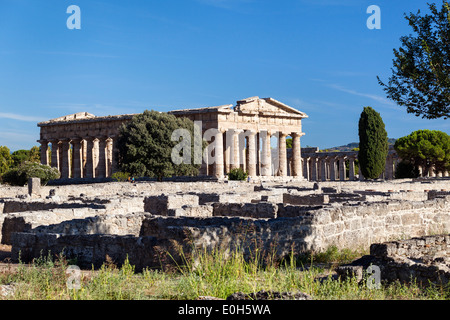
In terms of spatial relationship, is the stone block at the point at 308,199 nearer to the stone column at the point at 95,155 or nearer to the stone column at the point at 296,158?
the stone column at the point at 296,158

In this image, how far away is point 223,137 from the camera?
67.5m

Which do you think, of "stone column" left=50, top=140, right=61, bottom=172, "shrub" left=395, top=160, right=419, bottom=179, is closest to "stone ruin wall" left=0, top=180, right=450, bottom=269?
"shrub" left=395, top=160, right=419, bottom=179

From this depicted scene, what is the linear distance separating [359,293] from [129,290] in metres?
2.71

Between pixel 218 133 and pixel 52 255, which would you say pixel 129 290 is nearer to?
pixel 52 255

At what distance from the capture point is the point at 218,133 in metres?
63.3

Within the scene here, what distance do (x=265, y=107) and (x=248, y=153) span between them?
6208mm

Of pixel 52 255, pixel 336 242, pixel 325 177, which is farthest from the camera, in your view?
pixel 325 177

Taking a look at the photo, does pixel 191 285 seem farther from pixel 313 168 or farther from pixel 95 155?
pixel 313 168

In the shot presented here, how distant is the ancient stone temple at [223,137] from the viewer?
6444 cm

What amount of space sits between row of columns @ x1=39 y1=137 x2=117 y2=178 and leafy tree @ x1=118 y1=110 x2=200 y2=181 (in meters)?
20.5

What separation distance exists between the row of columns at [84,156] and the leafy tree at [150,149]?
67.1 ft

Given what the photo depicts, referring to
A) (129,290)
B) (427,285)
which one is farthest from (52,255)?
(427,285)

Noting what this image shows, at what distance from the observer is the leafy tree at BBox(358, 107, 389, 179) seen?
6062cm

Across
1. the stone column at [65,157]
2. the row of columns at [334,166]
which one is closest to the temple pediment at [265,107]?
the row of columns at [334,166]
